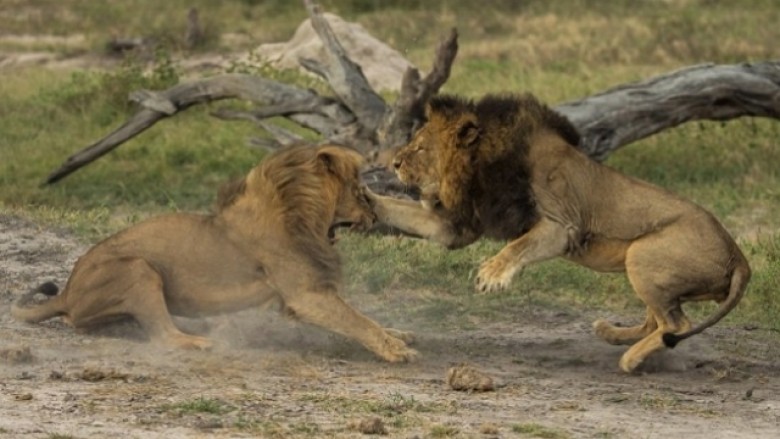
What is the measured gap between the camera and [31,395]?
5141mm

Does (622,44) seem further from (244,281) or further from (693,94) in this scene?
(244,281)

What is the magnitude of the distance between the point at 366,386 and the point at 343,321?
53cm

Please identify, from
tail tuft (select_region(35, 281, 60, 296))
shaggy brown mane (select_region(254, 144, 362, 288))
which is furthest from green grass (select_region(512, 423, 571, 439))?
tail tuft (select_region(35, 281, 60, 296))

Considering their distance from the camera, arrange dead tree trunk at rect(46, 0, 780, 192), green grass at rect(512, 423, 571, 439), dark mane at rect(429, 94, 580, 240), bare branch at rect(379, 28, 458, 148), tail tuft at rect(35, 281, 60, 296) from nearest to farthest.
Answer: green grass at rect(512, 423, 571, 439) < dark mane at rect(429, 94, 580, 240) < tail tuft at rect(35, 281, 60, 296) < bare branch at rect(379, 28, 458, 148) < dead tree trunk at rect(46, 0, 780, 192)

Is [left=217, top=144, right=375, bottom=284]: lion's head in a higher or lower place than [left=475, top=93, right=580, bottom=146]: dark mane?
lower

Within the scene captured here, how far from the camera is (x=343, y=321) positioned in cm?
609

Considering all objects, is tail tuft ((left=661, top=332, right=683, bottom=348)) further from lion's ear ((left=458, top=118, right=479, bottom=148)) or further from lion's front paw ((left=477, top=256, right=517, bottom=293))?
lion's ear ((left=458, top=118, right=479, bottom=148))

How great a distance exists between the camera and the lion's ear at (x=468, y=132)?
251 inches

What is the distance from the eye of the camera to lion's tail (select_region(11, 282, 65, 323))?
6.36m

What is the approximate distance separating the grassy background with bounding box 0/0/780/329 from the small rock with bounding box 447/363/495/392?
156 cm

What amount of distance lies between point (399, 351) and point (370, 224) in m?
0.53

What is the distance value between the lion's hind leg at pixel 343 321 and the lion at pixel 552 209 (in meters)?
0.51

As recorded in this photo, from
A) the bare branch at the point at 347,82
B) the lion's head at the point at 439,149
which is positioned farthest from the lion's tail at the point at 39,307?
the bare branch at the point at 347,82

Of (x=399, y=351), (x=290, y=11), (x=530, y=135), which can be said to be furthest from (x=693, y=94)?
(x=290, y=11)
